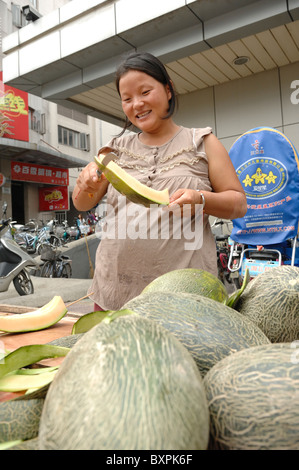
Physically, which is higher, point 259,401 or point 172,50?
point 172,50

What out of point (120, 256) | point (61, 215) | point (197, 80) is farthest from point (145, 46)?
point (61, 215)

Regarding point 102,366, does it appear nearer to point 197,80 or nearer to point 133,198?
point 133,198

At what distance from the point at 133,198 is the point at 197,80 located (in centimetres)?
559

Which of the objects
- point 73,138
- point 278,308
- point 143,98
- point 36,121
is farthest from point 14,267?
point 73,138

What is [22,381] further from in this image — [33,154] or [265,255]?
[33,154]

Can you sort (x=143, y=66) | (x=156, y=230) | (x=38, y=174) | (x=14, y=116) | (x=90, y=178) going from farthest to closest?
(x=38, y=174) < (x=14, y=116) < (x=156, y=230) < (x=143, y=66) < (x=90, y=178)

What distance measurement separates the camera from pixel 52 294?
5.66m

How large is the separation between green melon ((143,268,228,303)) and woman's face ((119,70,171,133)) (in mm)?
941

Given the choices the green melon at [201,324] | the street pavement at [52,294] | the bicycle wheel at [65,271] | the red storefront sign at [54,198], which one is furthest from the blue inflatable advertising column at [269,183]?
the red storefront sign at [54,198]

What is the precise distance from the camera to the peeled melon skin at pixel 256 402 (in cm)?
41

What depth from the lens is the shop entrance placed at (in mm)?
20625

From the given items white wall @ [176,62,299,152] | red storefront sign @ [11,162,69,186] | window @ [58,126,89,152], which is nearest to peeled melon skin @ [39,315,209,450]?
white wall @ [176,62,299,152]

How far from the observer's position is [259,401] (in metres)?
0.42

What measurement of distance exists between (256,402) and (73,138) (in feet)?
78.6
